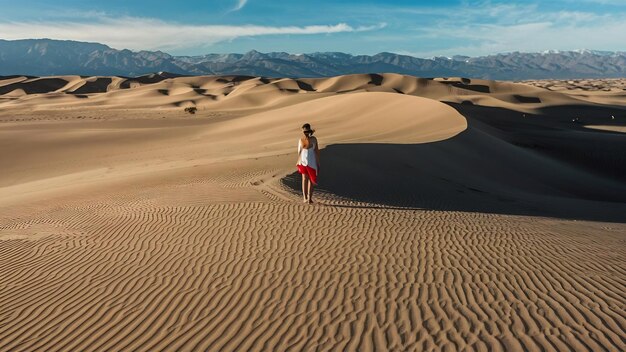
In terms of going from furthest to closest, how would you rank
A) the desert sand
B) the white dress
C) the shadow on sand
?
the shadow on sand < the white dress < the desert sand

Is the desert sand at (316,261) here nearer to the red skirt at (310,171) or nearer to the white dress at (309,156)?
the red skirt at (310,171)

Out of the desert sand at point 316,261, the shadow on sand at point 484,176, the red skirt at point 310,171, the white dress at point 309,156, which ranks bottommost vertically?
the shadow on sand at point 484,176

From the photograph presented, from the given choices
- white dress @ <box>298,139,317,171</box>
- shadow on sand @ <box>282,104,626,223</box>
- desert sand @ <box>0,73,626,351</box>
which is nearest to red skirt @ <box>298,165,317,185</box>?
white dress @ <box>298,139,317,171</box>

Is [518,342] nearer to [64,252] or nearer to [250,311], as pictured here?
[250,311]

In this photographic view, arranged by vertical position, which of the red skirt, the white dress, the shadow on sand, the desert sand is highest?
the white dress

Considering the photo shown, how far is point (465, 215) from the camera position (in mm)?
10797

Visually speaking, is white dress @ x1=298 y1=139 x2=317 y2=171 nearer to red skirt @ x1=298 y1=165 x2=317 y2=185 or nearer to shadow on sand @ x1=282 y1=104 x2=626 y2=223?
red skirt @ x1=298 y1=165 x2=317 y2=185

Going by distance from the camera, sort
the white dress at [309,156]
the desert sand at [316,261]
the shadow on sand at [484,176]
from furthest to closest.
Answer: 1. the shadow on sand at [484,176]
2. the white dress at [309,156]
3. the desert sand at [316,261]

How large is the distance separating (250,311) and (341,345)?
49.1 inches

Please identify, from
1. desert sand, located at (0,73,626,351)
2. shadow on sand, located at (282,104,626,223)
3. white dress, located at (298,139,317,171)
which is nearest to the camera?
desert sand, located at (0,73,626,351)

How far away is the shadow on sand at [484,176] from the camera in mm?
13289

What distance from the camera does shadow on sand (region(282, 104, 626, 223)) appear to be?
523 inches

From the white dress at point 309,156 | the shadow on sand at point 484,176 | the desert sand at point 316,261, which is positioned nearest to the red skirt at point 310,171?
the white dress at point 309,156

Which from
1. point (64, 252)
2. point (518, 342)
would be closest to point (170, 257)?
point (64, 252)
